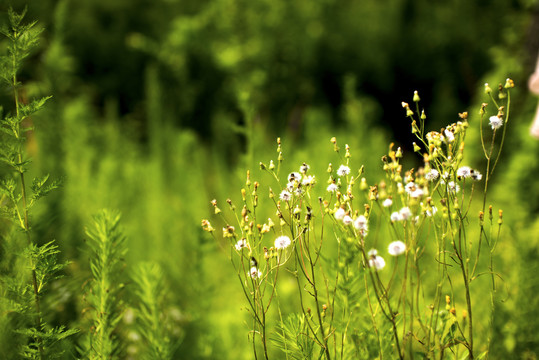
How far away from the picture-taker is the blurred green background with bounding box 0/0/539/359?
107cm

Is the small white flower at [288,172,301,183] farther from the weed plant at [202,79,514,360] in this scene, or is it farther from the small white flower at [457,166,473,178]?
the small white flower at [457,166,473,178]

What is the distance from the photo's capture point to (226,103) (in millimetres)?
3402

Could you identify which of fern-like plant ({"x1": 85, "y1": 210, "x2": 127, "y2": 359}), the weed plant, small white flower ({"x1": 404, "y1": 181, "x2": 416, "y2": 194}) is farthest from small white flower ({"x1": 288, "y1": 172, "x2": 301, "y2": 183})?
fern-like plant ({"x1": 85, "y1": 210, "x2": 127, "y2": 359})

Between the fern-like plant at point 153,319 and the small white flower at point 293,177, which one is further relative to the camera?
the fern-like plant at point 153,319

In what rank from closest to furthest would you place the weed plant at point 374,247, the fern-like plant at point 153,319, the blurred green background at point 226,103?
the weed plant at point 374,247
the fern-like plant at point 153,319
the blurred green background at point 226,103

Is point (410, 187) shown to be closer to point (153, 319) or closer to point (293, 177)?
point (293, 177)

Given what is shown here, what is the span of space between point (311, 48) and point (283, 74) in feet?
1.07

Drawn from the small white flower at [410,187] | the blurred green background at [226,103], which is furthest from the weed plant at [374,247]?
the blurred green background at [226,103]

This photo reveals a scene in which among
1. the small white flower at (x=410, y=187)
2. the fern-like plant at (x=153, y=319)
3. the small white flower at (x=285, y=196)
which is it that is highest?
the small white flower at (x=410, y=187)

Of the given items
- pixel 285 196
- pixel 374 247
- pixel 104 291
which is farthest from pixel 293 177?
pixel 104 291

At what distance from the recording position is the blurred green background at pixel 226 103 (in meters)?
1.07

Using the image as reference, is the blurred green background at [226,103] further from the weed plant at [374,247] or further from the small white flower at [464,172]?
the small white flower at [464,172]

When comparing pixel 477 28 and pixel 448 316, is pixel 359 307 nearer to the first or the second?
pixel 448 316

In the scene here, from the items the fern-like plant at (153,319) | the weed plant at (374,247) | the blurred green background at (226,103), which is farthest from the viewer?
the blurred green background at (226,103)
